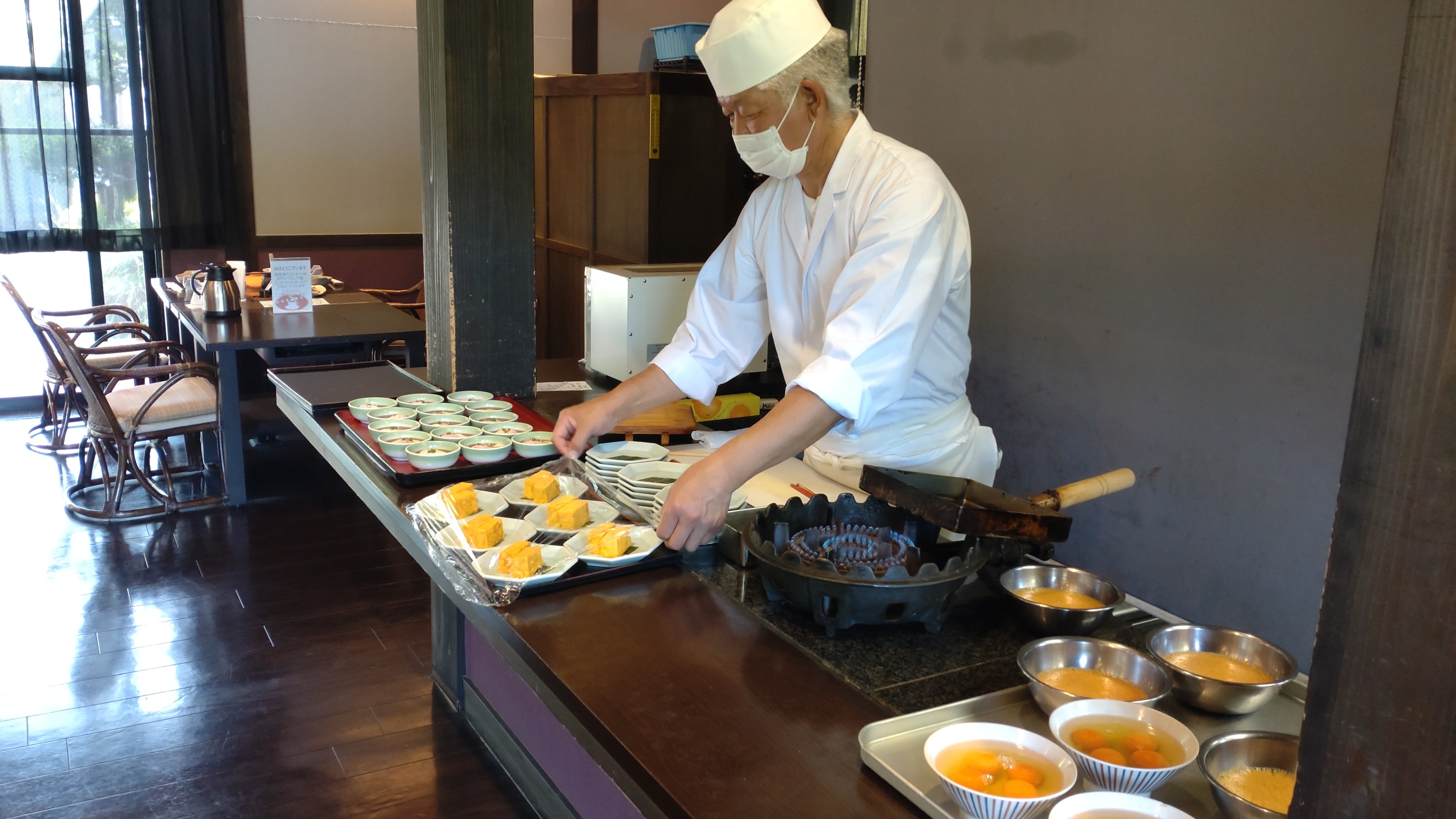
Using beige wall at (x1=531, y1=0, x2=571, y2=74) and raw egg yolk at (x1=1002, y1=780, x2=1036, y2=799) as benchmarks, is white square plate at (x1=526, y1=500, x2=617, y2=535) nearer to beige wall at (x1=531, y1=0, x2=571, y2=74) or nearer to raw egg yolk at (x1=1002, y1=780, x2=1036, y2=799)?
raw egg yolk at (x1=1002, y1=780, x2=1036, y2=799)

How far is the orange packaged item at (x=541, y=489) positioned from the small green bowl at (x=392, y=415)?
0.52 metres

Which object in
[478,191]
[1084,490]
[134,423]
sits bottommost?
[134,423]

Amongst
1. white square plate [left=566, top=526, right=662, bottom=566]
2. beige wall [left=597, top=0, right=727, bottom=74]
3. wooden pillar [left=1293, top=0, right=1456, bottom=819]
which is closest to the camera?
wooden pillar [left=1293, top=0, right=1456, bottom=819]

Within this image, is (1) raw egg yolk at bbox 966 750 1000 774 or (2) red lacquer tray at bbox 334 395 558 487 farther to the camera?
(2) red lacquer tray at bbox 334 395 558 487

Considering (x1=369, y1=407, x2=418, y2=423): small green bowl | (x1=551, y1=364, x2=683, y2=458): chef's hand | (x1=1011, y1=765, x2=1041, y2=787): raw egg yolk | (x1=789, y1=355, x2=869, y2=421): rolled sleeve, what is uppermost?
(x1=789, y1=355, x2=869, y2=421): rolled sleeve

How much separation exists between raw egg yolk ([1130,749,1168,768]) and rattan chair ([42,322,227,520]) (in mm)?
4208

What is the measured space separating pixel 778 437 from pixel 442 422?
0.97 metres

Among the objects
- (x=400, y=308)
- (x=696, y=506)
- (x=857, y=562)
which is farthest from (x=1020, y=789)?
(x=400, y=308)

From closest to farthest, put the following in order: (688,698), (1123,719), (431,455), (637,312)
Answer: (1123,719) < (688,698) < (431,455) < (637,312)

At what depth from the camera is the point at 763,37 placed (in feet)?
5.72

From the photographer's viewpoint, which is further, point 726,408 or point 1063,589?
point 726,408

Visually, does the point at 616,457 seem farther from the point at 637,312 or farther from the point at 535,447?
the point at 637,312

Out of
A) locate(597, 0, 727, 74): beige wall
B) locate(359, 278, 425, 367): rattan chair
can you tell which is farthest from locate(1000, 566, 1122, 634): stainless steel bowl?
locate(597, 0, 727, 74): beige wall

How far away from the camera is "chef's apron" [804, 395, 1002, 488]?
6.64 feet
